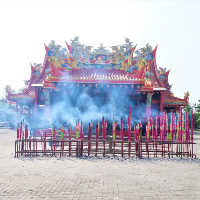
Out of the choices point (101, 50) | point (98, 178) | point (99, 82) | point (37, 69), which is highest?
point (101, 50)

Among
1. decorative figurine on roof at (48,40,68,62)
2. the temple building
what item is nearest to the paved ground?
the temple building

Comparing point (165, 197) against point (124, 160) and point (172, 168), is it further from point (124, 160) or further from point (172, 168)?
point (124, 160)

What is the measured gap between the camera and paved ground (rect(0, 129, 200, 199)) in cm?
466

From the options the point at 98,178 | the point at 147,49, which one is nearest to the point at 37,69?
the point at 147,49

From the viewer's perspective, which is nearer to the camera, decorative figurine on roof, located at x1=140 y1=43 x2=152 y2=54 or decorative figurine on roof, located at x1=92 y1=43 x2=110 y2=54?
decorative figurine on roof, located at x1=92 y1=43 x2=110 y2=54

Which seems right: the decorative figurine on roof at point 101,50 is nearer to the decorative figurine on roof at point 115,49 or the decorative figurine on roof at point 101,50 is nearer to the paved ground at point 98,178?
the decorative figurine on roof at point 115,49

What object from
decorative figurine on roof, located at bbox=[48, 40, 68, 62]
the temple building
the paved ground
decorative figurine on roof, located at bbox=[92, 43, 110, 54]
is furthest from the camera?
decorative figurine on roof, located at bbox=[48, 40, 68, 62]

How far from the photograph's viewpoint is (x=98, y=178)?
5.85m

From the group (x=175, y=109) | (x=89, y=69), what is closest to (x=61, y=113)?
(x=89, y=69)

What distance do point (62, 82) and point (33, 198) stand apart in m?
11.7

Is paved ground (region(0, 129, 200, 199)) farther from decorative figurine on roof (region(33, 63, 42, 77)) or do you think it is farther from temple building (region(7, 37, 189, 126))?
decorative figurine on roof (region(33, 63, 42, 77))

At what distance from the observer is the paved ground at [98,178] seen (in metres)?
4.66

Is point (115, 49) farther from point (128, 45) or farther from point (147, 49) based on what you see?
point (147, 49)

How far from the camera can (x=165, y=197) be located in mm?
4520
